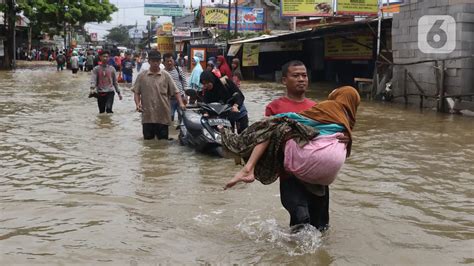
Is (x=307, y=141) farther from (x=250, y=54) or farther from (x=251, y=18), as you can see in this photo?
(x=251, y=18)

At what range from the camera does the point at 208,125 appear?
7895 millimetres

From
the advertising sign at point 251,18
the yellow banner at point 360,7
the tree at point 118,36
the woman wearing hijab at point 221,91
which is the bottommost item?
the woman wearing hijab at point 221,91

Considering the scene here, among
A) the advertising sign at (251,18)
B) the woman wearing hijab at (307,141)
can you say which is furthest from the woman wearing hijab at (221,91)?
the advertising sign at (251,18)

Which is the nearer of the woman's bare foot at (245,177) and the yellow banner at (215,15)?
the woman's bare foot at (245,177)

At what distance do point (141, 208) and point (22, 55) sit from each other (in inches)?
2019

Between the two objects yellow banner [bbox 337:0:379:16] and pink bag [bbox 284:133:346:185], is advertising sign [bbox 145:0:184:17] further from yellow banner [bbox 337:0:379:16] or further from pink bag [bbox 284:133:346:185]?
pink bag [bbox 284:133:346:185]

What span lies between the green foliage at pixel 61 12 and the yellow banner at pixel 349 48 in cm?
2079

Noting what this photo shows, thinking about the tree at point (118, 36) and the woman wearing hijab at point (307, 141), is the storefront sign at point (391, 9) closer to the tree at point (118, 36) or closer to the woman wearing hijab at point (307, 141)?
the woman wearing hijab at point (307, 141)

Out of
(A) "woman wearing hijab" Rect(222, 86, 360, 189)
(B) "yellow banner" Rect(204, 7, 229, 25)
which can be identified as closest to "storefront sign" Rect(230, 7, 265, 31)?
(B) "yellow banner" Rect(204, 7, 229, 25)

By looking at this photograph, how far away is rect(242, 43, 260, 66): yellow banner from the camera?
3076 cm

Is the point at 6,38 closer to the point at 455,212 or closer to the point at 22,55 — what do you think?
the point at 22,55

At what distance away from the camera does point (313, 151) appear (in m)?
3.64

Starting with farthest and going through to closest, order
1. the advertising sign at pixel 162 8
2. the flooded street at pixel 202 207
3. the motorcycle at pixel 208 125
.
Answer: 1. the advertising sign at pixel 162 8
2. the motorcycle at pixel 208 125
3. the flooded street at pixel 202 207

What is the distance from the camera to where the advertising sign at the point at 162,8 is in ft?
140
